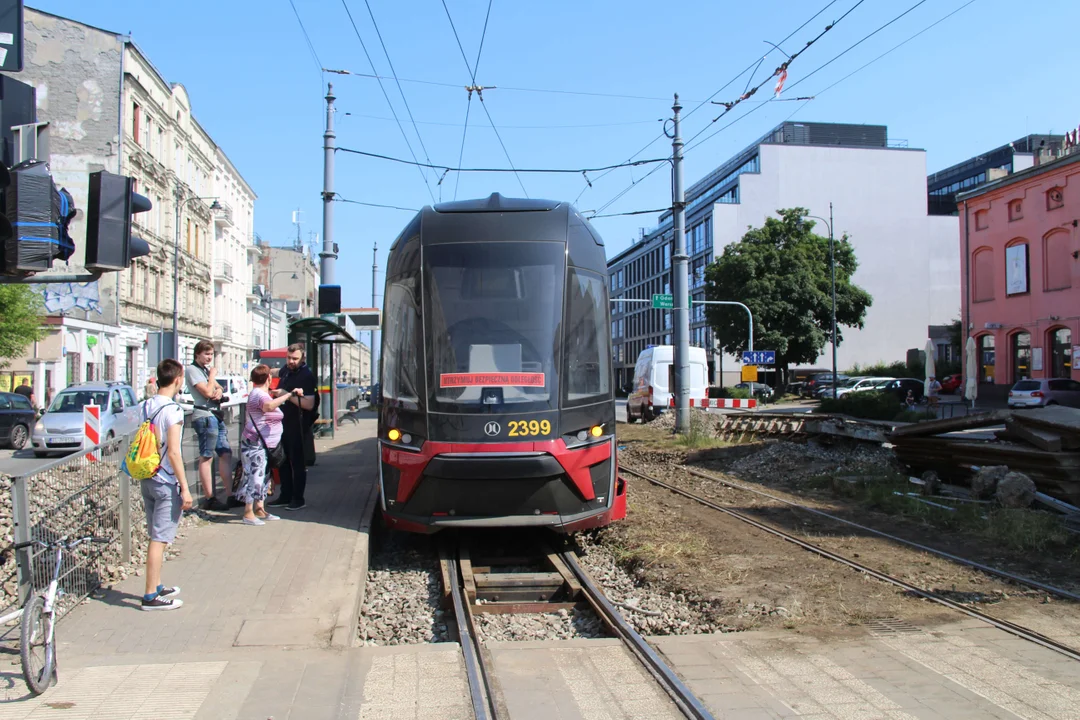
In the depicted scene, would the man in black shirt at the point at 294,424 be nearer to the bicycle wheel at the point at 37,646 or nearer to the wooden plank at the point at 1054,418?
the bicycle wheel at the point at 37,646

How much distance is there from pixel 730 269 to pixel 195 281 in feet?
108

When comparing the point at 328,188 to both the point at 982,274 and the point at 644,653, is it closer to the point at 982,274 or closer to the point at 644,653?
the point at 644,653

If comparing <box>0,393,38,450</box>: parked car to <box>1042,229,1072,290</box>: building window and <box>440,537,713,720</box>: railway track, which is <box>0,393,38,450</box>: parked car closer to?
<box>440,537,713,720</box>: railway track

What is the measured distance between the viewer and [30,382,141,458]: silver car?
2084cm

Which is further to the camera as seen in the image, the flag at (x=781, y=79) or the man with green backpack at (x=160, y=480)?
the flag at (x=781, y=79)

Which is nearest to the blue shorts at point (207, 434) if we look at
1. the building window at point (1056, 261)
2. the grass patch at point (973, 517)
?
the grass patch at point (973, 517)

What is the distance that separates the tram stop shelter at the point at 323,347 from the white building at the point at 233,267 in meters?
41.7

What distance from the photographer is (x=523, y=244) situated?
27.2 ft

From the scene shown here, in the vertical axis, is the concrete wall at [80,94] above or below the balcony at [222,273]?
above

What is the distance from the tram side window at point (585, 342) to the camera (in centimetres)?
812

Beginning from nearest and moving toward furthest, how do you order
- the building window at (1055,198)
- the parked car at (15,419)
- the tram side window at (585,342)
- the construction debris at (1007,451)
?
1. the tram side window at (585,342)
2. the construction debris at (1007,451)
3. the parked car at (15,419)
4. the building window at (1055,198)

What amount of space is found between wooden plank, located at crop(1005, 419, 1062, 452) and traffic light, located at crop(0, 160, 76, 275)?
1027 centimetres

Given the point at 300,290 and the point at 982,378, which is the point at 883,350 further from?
the point at 300,290

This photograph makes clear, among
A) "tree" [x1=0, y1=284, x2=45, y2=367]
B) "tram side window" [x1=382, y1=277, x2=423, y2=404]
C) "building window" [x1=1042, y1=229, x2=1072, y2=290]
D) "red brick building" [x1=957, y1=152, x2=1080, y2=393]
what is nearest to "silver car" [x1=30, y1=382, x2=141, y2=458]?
"tree" [x1=0, y1=284, x2=45, y2=367]
